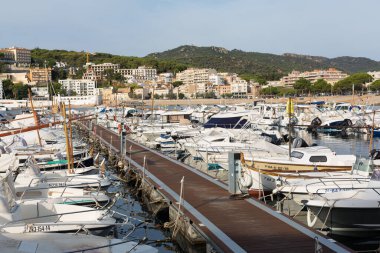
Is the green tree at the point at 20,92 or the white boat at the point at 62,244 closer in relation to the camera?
the white boat at the point at 62,244

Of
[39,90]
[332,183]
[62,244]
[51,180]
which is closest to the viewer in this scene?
[62,244]

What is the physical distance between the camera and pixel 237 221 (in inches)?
551

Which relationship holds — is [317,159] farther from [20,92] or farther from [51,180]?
[20,92]

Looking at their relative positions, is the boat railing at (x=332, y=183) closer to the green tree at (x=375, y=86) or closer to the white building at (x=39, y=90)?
the green tree at (x=375, y=86)

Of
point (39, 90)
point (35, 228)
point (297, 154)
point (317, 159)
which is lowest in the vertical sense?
point (39, 90)

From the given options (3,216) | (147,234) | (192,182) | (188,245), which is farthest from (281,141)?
(3,216)

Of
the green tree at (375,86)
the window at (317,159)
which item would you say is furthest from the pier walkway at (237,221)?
the green tree at (375,86)

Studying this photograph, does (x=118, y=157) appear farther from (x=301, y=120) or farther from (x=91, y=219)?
(x=301, y=120)

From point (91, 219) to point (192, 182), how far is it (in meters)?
7.65

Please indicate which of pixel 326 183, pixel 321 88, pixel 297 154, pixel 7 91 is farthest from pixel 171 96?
pixel 326 183

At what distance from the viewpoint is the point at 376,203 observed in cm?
1482

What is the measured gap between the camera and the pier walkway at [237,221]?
11.8m

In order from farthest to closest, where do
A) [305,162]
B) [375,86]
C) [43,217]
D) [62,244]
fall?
[375,86] → [305,162] → [43,217] → [62,244]

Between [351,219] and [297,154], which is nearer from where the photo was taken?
[351,219]
